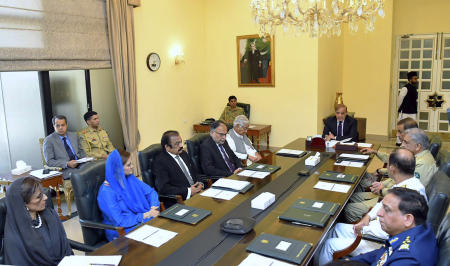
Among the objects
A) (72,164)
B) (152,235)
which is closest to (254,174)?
(152,235)

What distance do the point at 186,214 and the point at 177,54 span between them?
16.2 feet

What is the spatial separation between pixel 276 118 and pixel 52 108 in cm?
430

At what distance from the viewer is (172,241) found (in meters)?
2.18

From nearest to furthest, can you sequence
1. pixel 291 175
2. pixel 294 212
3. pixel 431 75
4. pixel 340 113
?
pixel 294 212 → pixel 291 175 → pixel 340 113 → pixel 431 75

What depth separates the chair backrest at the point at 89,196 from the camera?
2.77 m

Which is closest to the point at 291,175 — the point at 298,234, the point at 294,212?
the point at 294,212

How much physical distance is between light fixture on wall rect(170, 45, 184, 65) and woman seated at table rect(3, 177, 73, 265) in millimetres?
4978

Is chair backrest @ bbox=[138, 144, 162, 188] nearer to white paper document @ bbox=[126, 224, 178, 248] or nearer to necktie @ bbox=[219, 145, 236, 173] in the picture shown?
necktie @ bbox=[219, 145, 236, 173]

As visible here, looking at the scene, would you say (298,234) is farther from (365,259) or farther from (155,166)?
(155,166)

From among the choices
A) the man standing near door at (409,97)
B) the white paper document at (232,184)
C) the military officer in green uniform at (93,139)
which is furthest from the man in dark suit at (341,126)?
the military officer in green uniform at (93,139)

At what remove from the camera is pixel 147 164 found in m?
3.65

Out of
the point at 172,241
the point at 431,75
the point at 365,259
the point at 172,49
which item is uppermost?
the point at 172,49

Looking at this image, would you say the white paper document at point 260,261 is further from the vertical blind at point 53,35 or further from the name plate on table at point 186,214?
the vertical blind at point 53,35

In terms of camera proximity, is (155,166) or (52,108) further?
(52,108)
